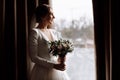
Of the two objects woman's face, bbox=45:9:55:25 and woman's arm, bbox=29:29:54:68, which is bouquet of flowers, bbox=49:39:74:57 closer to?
woman's arm, bbox=29:29:54:68

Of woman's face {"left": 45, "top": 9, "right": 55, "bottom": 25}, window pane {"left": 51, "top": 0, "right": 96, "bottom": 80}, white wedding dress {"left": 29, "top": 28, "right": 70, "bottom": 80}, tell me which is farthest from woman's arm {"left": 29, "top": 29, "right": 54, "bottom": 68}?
window pane {"left": 51, "top": 0, "right": 96, "bottom": 80}

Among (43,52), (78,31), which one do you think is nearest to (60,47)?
(43,52)

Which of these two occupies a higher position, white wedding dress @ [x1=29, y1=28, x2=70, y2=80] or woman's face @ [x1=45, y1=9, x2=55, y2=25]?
woman's face @ [x1=45, y1=9, x2=55, y2=25]

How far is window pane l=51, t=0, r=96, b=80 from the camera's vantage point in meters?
2.45

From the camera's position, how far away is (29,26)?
239 cm

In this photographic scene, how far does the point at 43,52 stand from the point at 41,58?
0.07m

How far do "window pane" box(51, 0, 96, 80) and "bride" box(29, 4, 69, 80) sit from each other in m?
0.27
